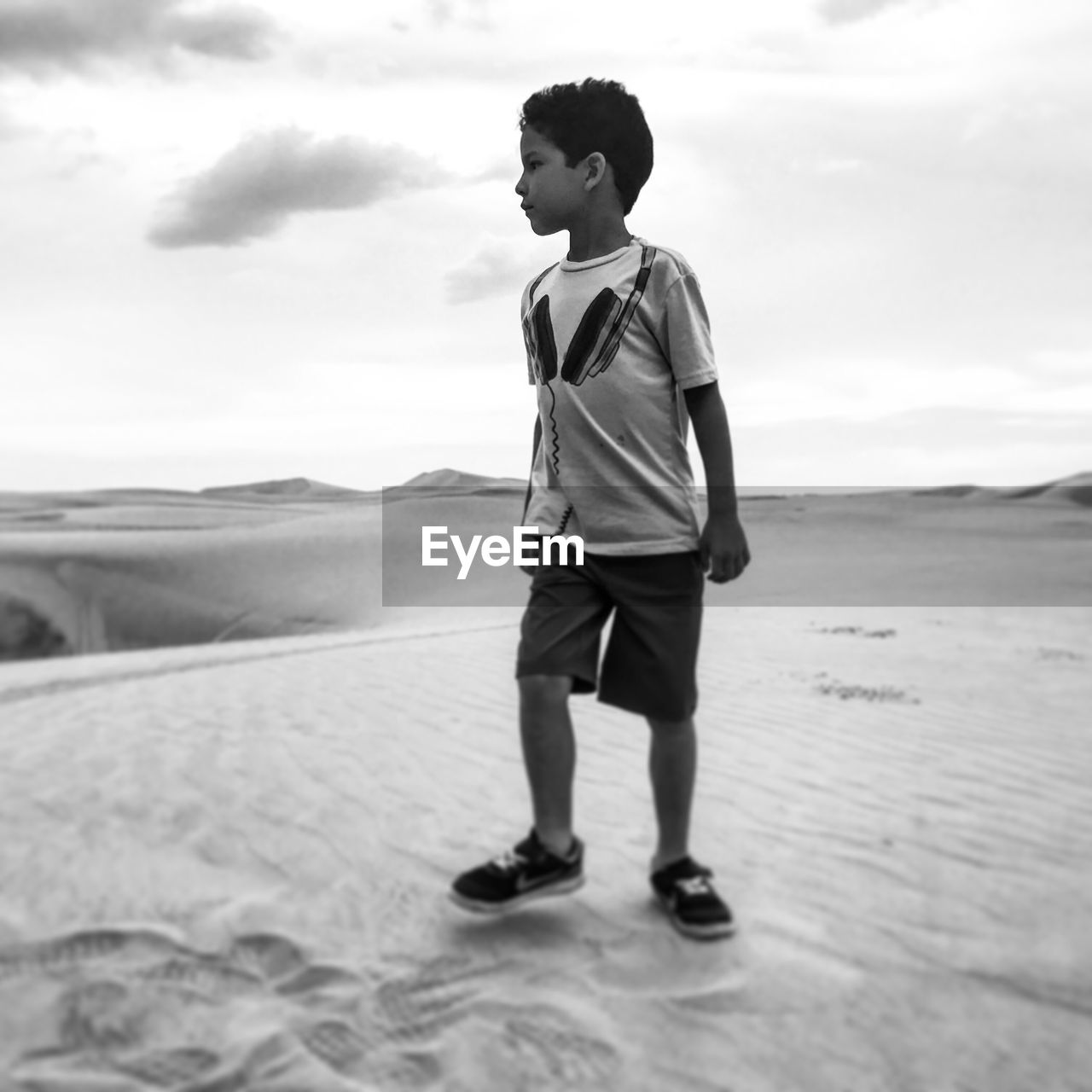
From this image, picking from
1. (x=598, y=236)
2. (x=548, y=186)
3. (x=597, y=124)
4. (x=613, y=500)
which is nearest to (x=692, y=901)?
(x=613, y=500)

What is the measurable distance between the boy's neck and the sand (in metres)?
1.62

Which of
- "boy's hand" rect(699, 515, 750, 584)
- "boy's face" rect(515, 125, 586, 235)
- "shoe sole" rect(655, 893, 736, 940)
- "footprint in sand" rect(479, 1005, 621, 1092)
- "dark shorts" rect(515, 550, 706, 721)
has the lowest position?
"footprint in sand" rect(479, 1005, 621, 1092)

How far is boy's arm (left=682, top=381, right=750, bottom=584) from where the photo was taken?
2.83 meters

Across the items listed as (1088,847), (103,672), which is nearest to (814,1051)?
(1088,847)

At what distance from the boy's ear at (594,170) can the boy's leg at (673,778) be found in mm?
1306

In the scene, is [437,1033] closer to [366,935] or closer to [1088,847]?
[366,935]

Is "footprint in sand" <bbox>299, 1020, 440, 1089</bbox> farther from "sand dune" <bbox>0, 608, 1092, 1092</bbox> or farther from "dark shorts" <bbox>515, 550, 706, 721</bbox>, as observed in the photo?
"dark shorts" <bbox>515, 550, 706, 721</bbox>

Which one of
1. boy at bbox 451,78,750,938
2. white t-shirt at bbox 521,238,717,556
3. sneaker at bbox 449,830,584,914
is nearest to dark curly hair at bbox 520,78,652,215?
boy at bbox 451,78,750,938

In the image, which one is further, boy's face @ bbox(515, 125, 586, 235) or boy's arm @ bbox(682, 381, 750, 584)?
boy's face @ bbox(515, 125, 586, 235)

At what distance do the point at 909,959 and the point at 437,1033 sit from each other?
1087mm

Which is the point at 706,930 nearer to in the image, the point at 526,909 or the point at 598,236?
the point at 526,909

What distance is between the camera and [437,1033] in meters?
2.31

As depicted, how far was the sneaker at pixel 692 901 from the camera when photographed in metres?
2.78

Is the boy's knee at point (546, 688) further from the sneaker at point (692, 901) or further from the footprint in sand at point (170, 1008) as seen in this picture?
the footprint in sand at point (170, 1008)
